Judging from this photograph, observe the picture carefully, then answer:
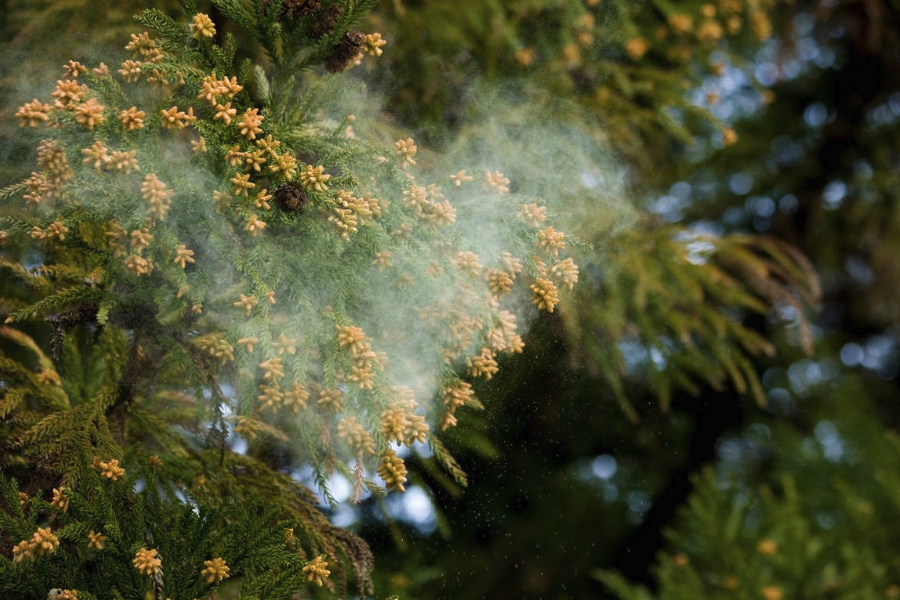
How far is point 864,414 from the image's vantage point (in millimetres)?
3557

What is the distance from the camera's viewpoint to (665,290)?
169cm

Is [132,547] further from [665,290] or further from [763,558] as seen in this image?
[763,558]

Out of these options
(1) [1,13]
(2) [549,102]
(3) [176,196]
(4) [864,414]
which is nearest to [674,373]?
(2) [549,102]

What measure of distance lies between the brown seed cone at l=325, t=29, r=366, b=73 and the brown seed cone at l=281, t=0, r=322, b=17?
0.05 m

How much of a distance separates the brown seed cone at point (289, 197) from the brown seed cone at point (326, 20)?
0.19 metres

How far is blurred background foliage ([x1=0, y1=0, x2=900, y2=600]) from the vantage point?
131 cm

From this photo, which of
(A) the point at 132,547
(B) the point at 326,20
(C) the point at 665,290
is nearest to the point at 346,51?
(B) the point at 326,20

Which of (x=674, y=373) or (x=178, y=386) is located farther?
(x=674, y=373)

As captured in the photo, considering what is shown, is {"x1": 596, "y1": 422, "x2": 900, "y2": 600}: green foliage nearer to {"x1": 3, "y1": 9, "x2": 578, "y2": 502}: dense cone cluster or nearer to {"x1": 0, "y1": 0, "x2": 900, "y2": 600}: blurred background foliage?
{"x1": 0, "y1": 0, "x2": 900, "y2": 600}: blurred background foliage

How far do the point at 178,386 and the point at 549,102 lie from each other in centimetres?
91

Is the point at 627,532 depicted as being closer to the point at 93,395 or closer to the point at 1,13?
the point at 93,395

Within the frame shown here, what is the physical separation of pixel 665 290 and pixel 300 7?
43.1 inches

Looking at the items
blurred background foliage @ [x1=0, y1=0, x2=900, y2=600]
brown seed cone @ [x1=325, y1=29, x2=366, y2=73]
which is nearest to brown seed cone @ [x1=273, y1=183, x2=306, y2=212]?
brown seed cone @ [x1=325, y1=29, x2=366, y2=73]

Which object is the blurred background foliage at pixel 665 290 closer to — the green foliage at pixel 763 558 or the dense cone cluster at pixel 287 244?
the green foliage at pixel 763 558
